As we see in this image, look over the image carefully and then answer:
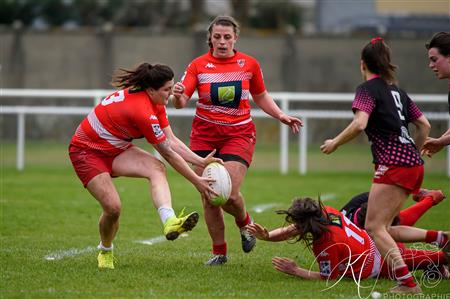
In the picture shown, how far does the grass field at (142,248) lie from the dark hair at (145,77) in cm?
149

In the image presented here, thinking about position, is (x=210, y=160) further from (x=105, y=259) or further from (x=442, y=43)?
(x=442, y=43)

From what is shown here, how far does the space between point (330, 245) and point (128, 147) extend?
6.12 ft

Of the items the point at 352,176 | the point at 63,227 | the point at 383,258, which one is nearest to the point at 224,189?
the point at 383,258

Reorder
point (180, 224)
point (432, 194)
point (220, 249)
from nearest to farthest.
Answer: point (180, 224) < point (432, 194) < point (220, 249)

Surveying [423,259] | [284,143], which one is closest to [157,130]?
[423,259]

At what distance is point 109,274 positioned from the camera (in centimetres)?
694

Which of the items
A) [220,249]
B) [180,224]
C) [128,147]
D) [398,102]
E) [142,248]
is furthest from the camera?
[142,248]

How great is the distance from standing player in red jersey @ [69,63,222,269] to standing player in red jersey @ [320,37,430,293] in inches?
55.4

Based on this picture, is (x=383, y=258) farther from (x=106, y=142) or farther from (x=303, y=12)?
(x=303, y=12)

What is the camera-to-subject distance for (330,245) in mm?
6723

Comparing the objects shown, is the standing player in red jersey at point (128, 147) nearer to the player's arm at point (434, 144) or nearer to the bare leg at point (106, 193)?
the bare leg at point (106, 193)

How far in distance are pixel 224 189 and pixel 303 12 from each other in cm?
3166

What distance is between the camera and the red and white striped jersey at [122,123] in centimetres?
696

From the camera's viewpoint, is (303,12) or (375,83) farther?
(303,12)
